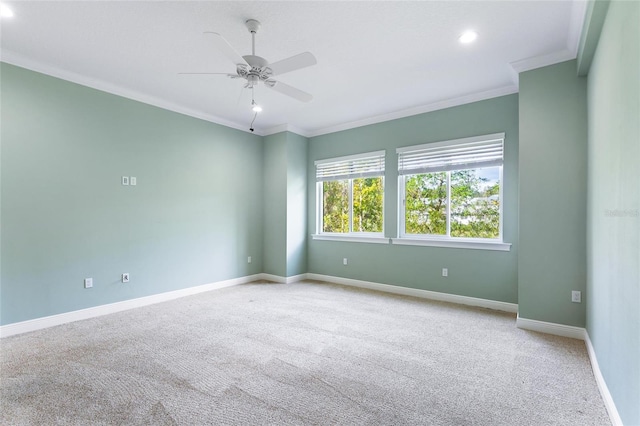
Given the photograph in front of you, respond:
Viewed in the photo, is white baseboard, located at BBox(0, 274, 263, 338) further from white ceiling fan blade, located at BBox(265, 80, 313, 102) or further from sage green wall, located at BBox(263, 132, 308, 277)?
white ceiling fan blade, located at BBox(265, 80, 313, 102)

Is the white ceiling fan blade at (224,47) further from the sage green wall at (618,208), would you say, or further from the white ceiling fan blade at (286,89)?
the sage green wall at (618,208)

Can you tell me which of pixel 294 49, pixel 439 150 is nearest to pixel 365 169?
pixel 439 150

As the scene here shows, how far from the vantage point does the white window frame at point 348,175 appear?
5.08 m

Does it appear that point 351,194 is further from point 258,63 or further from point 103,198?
point 103,198

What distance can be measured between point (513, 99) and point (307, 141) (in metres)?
3.41

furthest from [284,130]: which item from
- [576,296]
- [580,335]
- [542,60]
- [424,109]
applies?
[580,335]

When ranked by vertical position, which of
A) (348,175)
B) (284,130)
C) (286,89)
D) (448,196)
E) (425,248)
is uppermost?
(284,130)

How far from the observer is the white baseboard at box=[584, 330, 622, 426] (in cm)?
170

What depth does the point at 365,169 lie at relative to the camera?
207 inches

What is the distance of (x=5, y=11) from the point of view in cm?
241

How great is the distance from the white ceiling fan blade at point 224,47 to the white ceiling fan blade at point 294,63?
0.27 meters

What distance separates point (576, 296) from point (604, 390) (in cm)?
120

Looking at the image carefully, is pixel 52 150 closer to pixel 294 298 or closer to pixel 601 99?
pixel 294 298

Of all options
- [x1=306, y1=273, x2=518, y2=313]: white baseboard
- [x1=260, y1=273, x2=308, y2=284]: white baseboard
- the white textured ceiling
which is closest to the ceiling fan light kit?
the white textured ceiling
